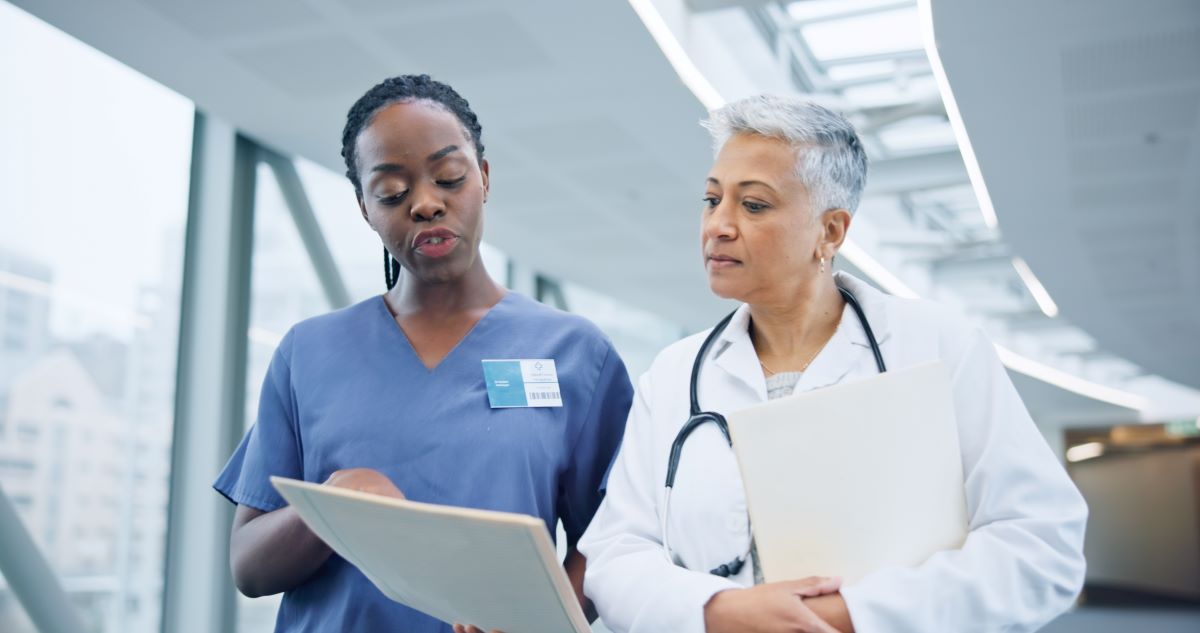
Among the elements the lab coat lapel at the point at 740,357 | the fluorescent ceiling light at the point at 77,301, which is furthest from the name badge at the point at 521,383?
the fluorescent ceiling light at the point at 77,301

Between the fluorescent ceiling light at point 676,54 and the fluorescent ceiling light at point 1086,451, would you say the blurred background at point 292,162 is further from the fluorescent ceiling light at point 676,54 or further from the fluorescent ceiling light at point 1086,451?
the fluorescent ceiling light at point 1086,451

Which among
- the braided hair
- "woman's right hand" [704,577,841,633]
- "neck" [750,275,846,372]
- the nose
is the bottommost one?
"woman's right hand" [704,577,841,633]

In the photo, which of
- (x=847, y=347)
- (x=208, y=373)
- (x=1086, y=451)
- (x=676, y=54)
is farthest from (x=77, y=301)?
(x=1086, y=451)

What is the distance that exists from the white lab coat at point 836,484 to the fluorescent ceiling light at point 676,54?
8.41 feet

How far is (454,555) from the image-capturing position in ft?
3.51

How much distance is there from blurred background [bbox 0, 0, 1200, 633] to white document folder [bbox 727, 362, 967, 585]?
1.52m

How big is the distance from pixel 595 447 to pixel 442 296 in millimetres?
325

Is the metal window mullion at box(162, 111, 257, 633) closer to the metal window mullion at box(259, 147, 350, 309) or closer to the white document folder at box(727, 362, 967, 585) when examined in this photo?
the metal window mullion at box(259, 147, 350, 309)

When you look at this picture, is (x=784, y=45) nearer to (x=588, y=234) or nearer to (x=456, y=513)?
(x=588, y=234)

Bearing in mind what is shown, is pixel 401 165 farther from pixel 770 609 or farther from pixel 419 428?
pixel 770 609

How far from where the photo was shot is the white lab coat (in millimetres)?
1128

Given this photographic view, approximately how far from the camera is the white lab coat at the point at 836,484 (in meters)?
1.13

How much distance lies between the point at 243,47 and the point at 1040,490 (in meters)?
3.63

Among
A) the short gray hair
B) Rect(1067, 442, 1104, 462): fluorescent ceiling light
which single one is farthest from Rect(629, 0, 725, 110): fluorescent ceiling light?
Rect(1067, 442, 1104, 462): fluorescent ceiling light
